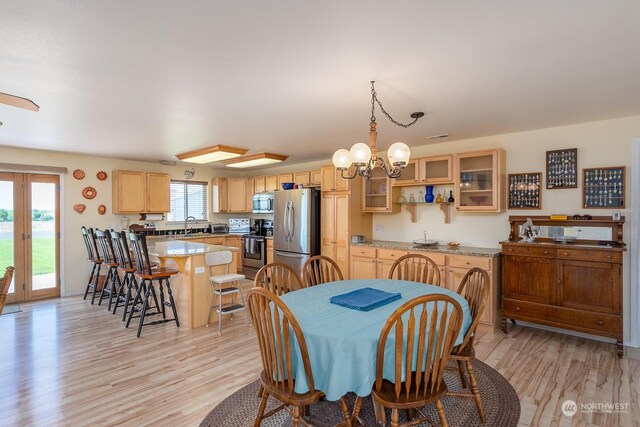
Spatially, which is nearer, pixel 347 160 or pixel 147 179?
pixel 347 160

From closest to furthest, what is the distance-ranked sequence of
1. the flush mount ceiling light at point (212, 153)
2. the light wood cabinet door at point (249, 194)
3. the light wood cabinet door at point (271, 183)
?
the flush mount ceiling light at point (212, 153) → the light wood cabinet door at point (271, 183) → the light wood cabinet door at point (249, 194)

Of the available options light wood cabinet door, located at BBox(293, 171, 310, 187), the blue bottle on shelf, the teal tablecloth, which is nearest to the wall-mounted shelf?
the blue bottle on shelf

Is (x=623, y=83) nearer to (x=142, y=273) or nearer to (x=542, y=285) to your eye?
(x=542, y=285)

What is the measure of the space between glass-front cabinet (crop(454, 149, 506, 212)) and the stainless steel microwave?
3.71m

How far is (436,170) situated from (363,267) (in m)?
1.74

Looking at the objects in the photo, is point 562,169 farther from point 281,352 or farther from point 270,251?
point 270,251

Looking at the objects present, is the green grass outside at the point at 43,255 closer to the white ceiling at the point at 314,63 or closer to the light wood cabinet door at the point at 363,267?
the white ceiling at the point at 314,63

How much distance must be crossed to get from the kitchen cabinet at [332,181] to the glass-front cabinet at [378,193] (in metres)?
0.32

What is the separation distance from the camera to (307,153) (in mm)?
5559

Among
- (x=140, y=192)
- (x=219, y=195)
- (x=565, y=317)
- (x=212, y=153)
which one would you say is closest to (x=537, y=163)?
(x=565, y=317)

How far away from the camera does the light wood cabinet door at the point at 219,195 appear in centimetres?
744

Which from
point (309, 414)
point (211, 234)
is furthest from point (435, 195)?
point (211, 234)

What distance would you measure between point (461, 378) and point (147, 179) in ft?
19.6

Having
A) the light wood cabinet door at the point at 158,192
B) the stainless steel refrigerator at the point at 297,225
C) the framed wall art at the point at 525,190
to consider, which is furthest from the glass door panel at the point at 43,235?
the framed wall art at the point at 525,190
